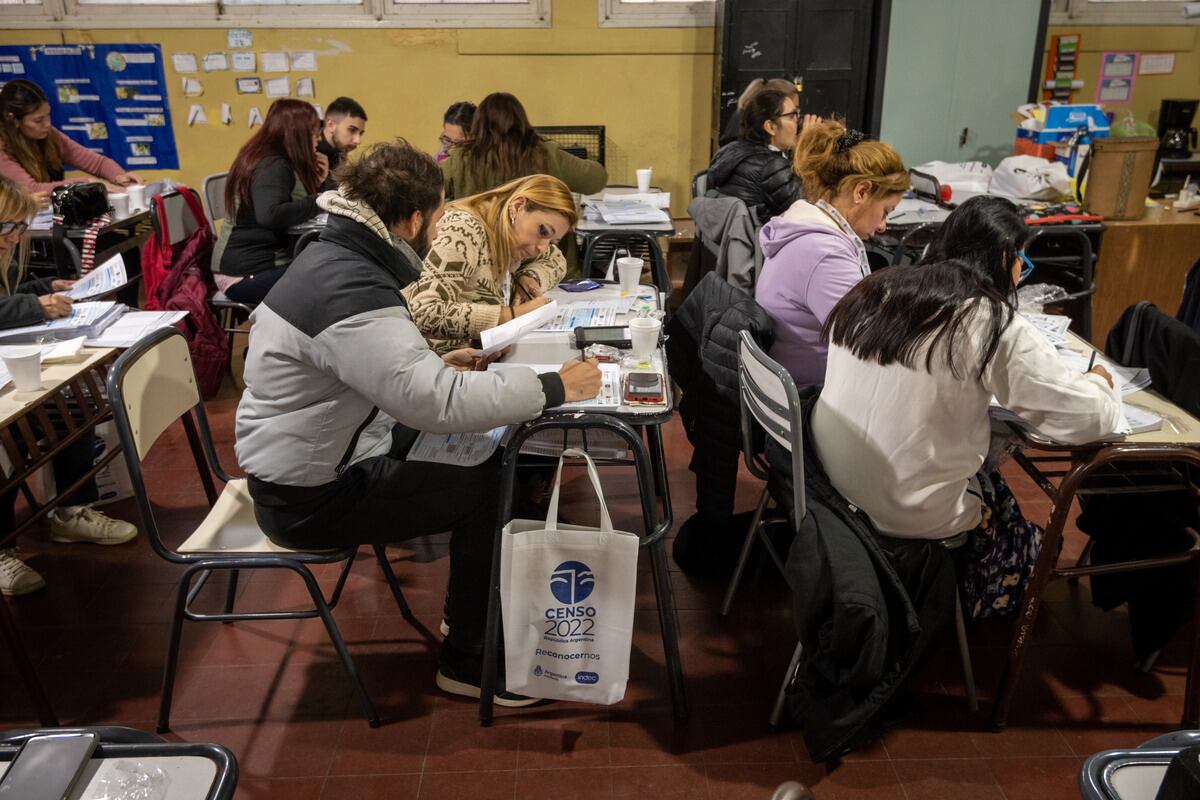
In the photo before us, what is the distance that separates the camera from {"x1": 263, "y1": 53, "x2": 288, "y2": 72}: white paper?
17.6ft

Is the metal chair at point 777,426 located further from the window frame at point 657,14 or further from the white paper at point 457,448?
the window frame at point 657,14

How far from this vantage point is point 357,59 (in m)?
5.41

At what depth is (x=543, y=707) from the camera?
2.28 m

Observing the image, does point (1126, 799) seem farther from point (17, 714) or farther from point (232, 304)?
point (232, 304)

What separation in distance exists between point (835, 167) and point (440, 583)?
1.67 m

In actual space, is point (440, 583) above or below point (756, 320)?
below

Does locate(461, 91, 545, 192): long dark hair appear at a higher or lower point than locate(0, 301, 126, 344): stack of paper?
higher

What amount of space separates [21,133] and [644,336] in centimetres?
396

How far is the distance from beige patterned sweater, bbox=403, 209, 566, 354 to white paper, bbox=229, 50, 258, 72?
3635 mm

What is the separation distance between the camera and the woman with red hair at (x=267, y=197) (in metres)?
3.85

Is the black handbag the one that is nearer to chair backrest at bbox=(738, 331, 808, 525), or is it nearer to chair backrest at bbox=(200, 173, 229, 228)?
chair backrest at bbox=(200, 173, 229, 228)

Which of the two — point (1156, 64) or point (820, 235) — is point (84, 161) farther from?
point (1156, 64)

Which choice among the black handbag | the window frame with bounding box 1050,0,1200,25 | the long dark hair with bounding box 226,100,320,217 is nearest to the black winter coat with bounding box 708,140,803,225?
the long dark hair with bounding box 226,100,320,217

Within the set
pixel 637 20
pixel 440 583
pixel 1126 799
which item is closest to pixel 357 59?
pixel 637 20
